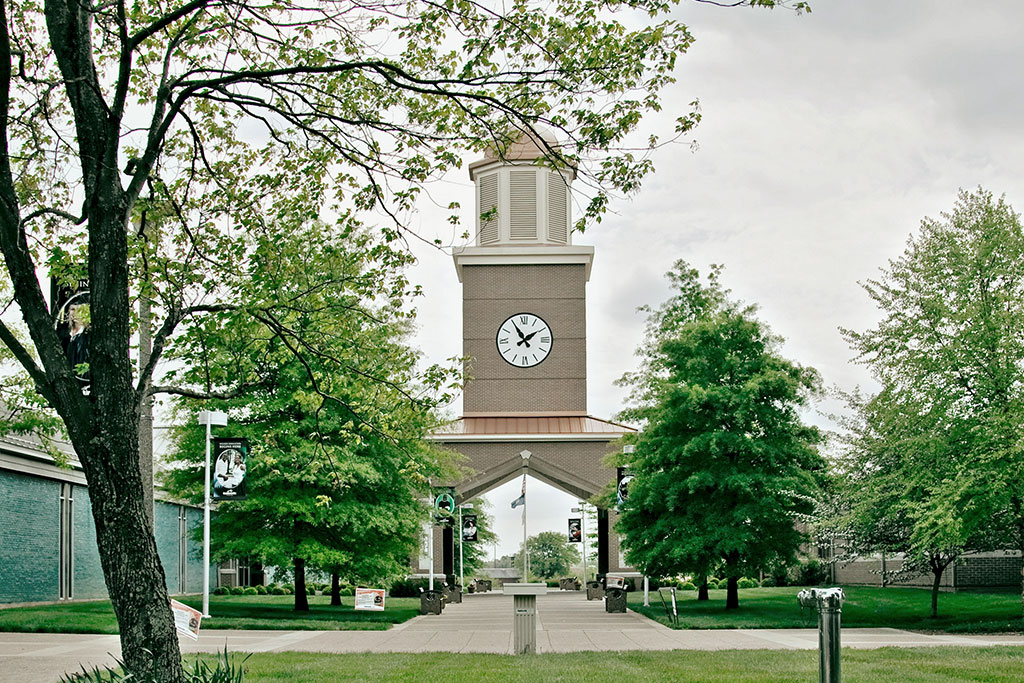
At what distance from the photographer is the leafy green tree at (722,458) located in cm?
2661

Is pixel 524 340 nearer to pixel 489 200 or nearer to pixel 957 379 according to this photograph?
pixel 489 200

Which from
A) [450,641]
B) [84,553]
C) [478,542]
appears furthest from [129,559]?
[478,542]

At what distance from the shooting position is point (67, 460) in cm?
2383

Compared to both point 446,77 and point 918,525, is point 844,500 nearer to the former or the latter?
point 918,525

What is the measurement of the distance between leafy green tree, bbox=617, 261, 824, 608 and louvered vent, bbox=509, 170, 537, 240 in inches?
738

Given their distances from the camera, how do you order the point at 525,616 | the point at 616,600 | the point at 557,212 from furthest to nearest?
the point at 557,212, the point at 616,600, the point at 525,616

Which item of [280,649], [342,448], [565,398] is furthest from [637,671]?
[565,398]

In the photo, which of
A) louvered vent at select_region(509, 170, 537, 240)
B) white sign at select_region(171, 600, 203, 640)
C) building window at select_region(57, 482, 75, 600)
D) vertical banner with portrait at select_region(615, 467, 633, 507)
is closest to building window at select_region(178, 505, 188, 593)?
building window at select_region(57, 482, 75, 600)

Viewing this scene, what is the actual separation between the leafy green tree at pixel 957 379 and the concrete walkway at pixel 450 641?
250 cm

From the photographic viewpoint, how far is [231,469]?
79.0 feet

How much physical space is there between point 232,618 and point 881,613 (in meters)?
15.8

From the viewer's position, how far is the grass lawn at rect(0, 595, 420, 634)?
21438 millimetres

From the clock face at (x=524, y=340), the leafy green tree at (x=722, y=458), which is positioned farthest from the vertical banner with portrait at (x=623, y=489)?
the clock face at (x=524, y=340)

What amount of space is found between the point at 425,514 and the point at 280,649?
12199mm
